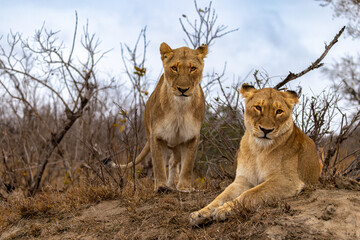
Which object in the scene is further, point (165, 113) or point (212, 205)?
point (165, 113)

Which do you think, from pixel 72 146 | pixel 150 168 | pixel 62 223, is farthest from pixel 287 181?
pixel 72 146

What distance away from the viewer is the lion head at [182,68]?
4938 mm

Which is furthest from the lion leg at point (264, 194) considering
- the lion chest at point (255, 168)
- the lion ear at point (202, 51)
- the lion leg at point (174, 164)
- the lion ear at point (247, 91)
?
the lion ear at point (202, 51)

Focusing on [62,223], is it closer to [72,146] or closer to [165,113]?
[165,113]

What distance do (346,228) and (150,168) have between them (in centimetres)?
496

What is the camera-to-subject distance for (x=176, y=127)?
520 cm

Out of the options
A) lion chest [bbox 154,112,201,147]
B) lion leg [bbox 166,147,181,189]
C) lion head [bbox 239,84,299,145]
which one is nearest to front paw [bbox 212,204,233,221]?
lion head [bbox 239,84,299,145]

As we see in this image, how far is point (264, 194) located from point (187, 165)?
161 cm

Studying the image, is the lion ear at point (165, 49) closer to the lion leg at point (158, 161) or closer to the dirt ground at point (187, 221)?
the lion leg at point (158, 161)

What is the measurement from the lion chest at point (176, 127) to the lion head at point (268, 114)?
1.17 metres

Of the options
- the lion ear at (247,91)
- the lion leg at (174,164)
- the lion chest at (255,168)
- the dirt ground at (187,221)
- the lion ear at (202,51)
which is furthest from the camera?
the lion leg at (174,164)

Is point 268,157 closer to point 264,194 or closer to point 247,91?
point 264,194

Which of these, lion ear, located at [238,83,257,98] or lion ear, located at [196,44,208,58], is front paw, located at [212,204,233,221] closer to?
lion ear, located at [238,83,257,98]

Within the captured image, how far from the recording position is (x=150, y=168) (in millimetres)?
7949
